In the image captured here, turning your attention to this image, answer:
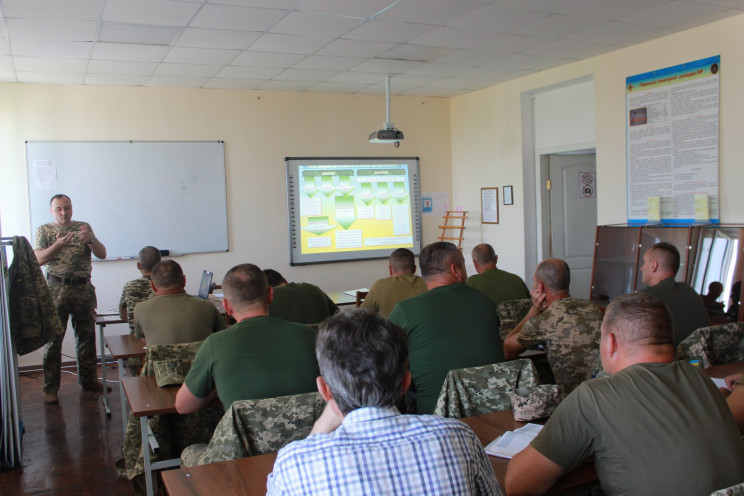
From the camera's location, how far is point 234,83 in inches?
273

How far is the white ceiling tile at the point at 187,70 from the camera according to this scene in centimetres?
603

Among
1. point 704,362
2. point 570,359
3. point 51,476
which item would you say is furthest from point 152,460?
point 704,362

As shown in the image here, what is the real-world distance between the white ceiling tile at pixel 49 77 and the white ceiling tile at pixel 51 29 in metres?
1.22

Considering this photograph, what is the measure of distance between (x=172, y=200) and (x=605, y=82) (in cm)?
477

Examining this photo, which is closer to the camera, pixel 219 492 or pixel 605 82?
pixel 219 492

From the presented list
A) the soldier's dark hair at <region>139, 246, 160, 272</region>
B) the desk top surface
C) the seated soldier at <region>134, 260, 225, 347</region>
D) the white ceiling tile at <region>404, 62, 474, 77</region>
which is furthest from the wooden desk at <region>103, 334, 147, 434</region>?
the white ceiling tile at <region>404, 62, 474, 77</region>

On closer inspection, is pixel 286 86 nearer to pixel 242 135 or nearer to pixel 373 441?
pixel 242 135

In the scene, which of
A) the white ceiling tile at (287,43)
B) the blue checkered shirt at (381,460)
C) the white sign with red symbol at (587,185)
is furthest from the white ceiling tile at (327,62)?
the blue checkered shirt at (381,460)

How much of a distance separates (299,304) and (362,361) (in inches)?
111

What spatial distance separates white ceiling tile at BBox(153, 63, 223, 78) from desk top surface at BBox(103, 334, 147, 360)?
295 centimetres

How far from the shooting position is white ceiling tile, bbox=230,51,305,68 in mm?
5750

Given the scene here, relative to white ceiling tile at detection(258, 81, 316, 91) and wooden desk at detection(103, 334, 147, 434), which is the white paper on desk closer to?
wooden desk at detection(103, 334, 147, 434)

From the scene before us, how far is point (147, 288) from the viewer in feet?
15.4

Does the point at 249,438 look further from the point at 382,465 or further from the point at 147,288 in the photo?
the point at 147,288
